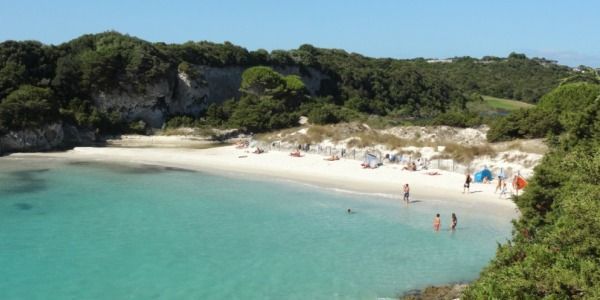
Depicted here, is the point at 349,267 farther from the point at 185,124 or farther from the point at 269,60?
the point at 269,60

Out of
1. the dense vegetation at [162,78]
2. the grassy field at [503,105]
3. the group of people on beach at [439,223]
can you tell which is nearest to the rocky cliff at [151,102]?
the dense vegetation at [162,78]

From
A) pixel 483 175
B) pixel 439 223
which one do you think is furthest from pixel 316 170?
pixel 439 223

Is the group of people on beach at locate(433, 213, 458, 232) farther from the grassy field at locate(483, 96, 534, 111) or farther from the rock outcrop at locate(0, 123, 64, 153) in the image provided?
the grassy field at locate(483, 96, 534, 111)

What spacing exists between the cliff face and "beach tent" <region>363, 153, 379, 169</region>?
25.8m

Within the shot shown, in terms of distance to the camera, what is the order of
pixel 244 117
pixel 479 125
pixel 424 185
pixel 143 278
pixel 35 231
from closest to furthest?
pixel 143 278 < pixel 35 231 < pixel 424 185 < pixel 479 125 < pixel 244 117

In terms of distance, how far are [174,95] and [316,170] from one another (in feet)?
85.4

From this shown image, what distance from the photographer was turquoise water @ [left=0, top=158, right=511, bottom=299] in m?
16.1

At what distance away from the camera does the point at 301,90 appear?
59531mm

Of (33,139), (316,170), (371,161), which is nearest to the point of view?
(371,161)

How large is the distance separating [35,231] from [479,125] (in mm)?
33825

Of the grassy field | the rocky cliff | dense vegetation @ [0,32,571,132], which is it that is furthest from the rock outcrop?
the grassy field

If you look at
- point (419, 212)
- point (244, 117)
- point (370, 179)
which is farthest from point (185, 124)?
point (419, 212)

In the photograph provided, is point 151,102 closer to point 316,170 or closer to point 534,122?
point 316,170

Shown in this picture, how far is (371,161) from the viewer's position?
3384 cm
